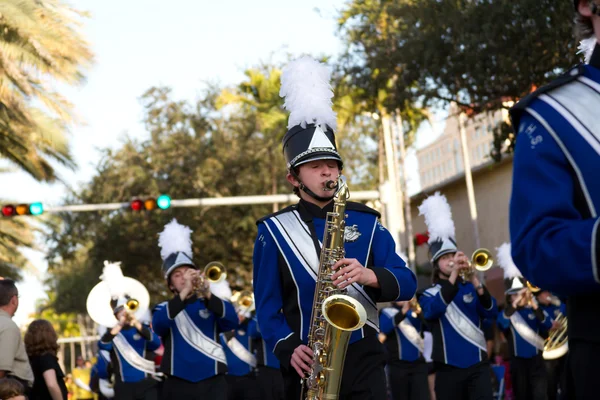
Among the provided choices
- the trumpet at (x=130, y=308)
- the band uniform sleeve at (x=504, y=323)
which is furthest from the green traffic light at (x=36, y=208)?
the band uniform sleeve at (x=504, y=323)

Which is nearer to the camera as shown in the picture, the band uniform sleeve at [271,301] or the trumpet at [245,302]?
the band uniform sleeve at [271,301]

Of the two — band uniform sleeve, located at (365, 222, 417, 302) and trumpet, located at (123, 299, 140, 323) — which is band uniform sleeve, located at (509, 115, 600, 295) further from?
trumpet, located at (123, 299, 140, 323)

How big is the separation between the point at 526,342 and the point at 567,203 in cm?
1259

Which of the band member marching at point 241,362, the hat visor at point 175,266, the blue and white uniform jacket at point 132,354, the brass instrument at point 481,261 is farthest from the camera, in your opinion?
A: the band member marching at point 241,362

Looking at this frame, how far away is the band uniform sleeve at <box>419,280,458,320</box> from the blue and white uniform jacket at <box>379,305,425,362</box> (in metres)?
3.61

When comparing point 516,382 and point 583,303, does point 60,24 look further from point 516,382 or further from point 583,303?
point 583,303

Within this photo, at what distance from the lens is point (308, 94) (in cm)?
571

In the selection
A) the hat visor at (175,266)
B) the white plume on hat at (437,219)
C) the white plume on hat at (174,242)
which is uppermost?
the white plume on hat at (437,219)

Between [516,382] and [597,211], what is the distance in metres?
12.8

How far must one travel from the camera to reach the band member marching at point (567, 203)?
2.66 metres

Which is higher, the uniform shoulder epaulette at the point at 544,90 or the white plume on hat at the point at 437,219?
the white plume on hat at the point at 437,219

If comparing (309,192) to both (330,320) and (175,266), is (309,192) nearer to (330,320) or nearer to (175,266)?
(330,320)

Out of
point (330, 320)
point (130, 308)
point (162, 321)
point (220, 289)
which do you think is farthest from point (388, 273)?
point (220, 289)

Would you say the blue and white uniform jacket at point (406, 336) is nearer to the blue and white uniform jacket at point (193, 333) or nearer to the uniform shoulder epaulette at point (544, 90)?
the blue and white uniform jacket at point (193, 333)
